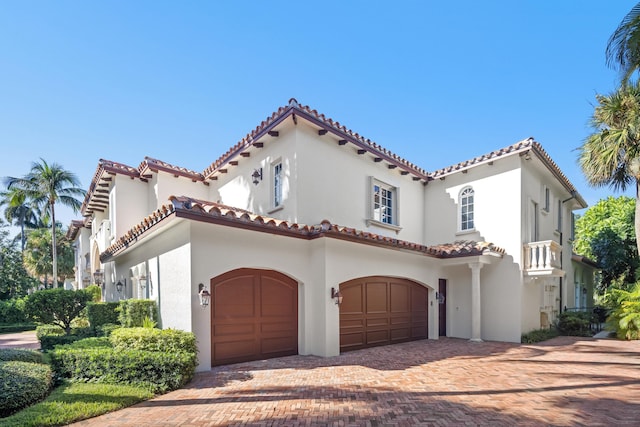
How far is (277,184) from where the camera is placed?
40.4 feet

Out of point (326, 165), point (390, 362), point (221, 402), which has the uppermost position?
point (326, 165)

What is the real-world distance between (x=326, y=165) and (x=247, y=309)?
18.5 feet

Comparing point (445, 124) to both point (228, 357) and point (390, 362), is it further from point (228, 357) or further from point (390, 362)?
point (228, 357)

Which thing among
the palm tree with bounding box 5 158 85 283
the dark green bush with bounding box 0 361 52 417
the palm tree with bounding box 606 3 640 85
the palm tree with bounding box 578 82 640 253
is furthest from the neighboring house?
the palm tree with bounding box 5 158 85 283

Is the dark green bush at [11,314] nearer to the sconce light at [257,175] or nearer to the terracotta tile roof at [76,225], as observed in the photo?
the terracotta tile roof at [76,225]

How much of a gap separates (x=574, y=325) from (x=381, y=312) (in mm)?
10130

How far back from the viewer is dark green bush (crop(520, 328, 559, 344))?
12.8 metres

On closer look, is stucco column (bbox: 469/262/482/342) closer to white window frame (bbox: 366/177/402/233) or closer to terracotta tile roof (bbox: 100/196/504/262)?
terracotta tile roof (bbox: 100/196/504/262)

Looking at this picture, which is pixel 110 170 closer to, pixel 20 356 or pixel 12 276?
pixel 20 356

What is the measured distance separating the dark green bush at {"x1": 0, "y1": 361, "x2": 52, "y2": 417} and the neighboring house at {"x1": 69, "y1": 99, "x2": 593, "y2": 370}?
2785 millimetres

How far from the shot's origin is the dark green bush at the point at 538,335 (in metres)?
12.8

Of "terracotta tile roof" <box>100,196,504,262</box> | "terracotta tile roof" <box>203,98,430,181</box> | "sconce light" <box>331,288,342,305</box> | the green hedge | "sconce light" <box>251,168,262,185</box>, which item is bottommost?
the green hedge

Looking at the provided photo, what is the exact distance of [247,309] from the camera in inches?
368

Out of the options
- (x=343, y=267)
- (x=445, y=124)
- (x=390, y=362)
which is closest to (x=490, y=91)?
(x=445, y=124)
